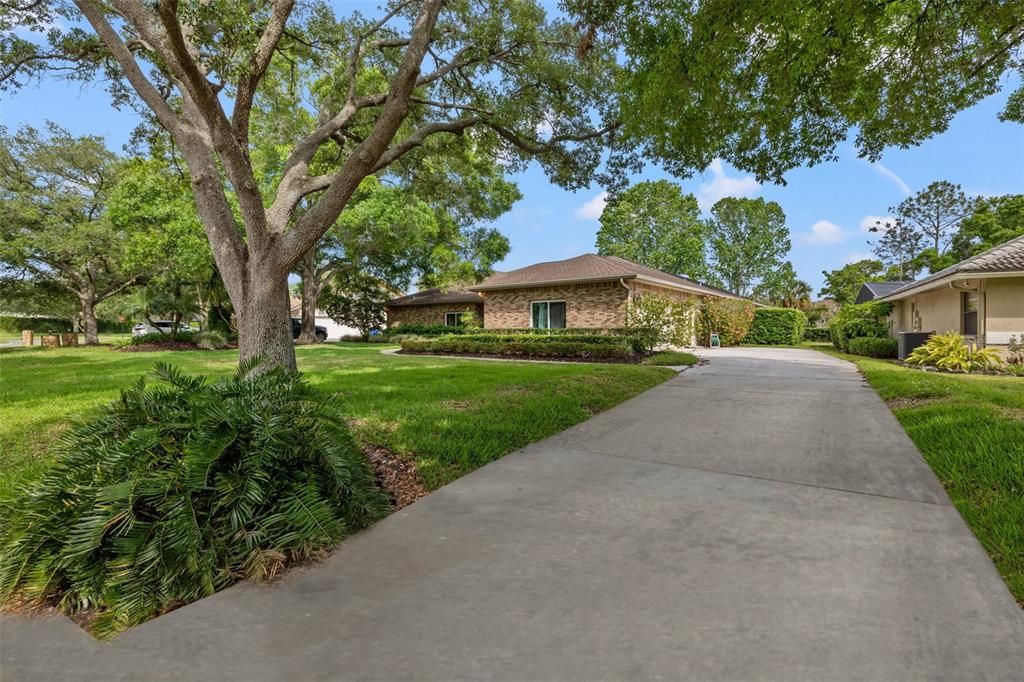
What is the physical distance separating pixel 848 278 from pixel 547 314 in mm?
36466

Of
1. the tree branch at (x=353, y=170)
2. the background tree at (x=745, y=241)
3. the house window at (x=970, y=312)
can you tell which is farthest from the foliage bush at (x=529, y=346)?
the background tree at (x=745, y=241)

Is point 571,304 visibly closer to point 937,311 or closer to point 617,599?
point 937,311

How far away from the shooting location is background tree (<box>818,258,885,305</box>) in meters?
39.2

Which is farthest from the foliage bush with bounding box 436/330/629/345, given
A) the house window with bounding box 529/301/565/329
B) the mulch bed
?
the house window with bounding box 529/301/565/329

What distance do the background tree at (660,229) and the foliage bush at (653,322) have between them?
18.8 meters

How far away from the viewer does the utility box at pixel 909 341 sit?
504 inches

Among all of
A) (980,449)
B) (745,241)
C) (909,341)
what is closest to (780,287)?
(745,241)

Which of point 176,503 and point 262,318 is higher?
point 262,318

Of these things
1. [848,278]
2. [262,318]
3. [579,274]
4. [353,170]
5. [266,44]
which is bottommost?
[262,318]

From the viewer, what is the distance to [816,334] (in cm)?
3022

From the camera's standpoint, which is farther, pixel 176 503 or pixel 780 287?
pixel 780 287

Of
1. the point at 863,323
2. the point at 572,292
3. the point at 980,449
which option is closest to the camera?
the point at 980,449

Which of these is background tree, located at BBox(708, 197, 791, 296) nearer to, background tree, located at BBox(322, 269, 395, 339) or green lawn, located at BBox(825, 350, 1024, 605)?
background tree, located at BBox(322, 269, 395, 339)

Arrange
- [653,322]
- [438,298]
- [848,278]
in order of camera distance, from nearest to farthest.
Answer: [653,322]
[438,298]
[848,278]
